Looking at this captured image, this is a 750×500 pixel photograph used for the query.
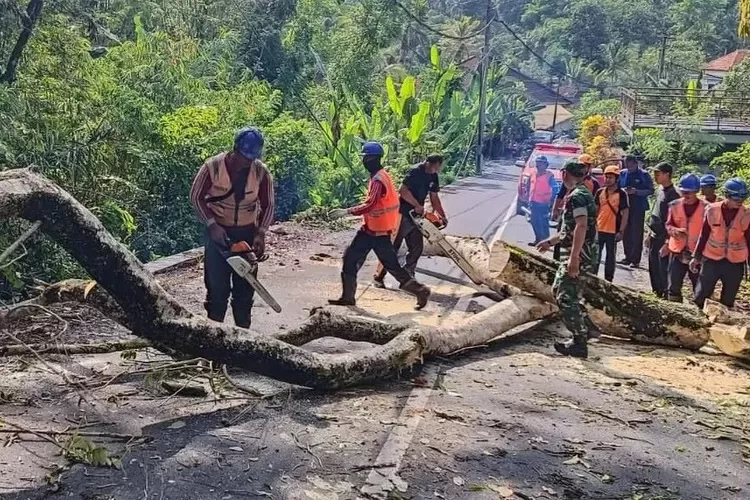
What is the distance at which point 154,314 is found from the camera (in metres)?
4.34

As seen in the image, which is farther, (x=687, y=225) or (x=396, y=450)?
(x=687, y=225)

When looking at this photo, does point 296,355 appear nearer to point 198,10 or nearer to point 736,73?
point 198,10

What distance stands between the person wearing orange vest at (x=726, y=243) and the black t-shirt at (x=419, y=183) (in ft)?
9.67

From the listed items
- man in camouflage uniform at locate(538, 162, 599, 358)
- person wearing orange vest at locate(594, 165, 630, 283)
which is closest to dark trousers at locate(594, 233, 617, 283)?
person wearing orange vest at locate(594, 165, 630, 283)

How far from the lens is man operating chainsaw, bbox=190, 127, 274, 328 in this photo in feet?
19.2

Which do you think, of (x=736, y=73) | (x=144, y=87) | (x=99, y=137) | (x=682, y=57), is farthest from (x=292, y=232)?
(x=682, y=57)

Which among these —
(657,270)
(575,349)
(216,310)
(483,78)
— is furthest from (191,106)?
(483,78)

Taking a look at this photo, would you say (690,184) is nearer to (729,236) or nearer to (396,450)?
(729,236)

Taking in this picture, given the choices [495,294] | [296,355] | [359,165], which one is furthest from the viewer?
[359,165]

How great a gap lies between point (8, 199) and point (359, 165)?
17364 mm

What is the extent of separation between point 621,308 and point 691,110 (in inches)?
844

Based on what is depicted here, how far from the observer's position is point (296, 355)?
479cm

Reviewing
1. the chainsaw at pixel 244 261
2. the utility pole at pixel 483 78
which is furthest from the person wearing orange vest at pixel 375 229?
the utility pole at pixel 483 78

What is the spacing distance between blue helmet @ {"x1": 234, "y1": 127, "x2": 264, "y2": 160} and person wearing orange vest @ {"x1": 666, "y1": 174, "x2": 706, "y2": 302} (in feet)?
16.2
